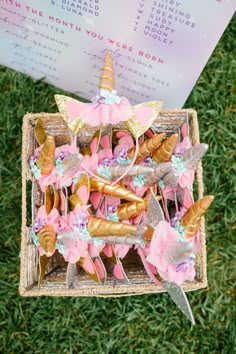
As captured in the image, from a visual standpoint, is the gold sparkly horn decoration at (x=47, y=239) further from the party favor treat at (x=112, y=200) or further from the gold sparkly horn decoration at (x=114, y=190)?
the gold sparkly horn decoration at (x=114, y=190)

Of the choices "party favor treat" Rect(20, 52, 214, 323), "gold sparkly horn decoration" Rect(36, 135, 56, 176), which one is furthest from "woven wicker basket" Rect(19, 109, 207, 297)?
"gold sparkly horn decoration" Rect(36, 135, 56, 176)

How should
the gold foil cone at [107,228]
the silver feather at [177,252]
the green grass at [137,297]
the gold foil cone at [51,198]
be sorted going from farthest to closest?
the green grass at [137,297] → the gold foil cone at [51,198] → the gold foil cone at [107,228] → the silver feather at [177,252]

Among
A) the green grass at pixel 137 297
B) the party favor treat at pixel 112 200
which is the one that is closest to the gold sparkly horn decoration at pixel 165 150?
the party favor treat at pixel 112 200

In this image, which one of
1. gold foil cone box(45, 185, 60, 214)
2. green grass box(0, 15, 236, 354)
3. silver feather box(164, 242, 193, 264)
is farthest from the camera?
green grass box(0, 15, 236, 354)

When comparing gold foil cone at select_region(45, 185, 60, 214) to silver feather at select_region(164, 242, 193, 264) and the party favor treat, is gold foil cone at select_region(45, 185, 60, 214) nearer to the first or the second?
the party favor treat

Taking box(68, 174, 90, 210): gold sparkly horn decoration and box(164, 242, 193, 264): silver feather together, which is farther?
box(68, 174, 90, 210): gold sparkly horn decoration

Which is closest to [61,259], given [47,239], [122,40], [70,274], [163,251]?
[70,274]

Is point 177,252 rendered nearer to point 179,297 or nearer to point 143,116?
point 179,297
